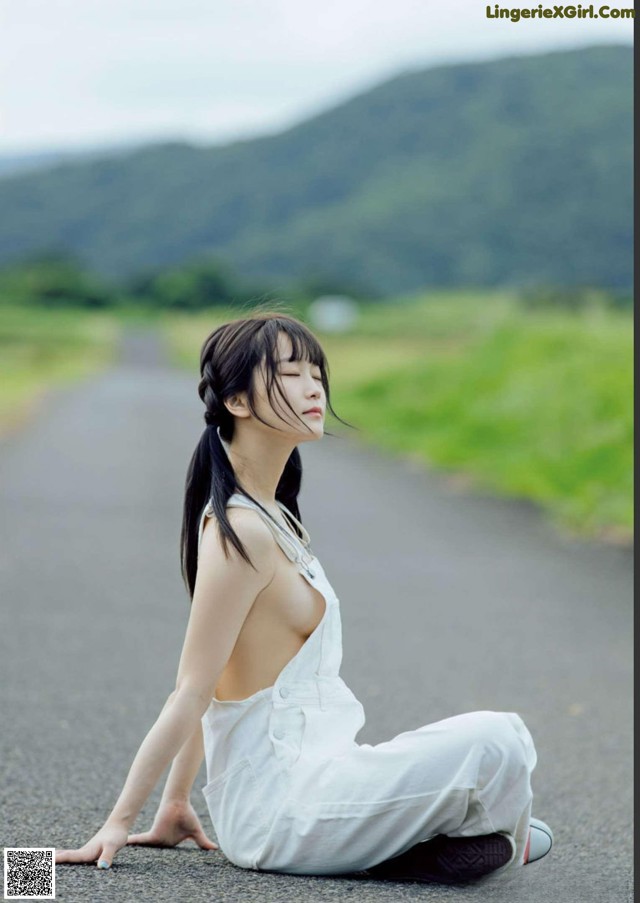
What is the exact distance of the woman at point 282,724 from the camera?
292 centimetres

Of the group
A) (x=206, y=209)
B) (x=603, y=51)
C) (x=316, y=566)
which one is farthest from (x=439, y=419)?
(x=206, y=209)

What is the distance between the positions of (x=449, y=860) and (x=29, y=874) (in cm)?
90

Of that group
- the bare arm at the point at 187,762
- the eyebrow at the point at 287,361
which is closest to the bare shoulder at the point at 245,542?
the eyebrow at the point at 287,361

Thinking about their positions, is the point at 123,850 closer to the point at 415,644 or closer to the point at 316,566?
the point at 316,566

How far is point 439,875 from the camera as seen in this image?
3.04m

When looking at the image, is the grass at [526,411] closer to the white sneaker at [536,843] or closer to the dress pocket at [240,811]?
the dress pocket at [240,811]

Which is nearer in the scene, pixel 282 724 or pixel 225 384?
pixel 282 724

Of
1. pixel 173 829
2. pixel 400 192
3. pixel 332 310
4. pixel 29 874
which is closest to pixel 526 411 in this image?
pixel 173 829

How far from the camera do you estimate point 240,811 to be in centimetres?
304

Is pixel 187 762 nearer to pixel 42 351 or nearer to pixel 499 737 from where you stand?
pixel 499 737

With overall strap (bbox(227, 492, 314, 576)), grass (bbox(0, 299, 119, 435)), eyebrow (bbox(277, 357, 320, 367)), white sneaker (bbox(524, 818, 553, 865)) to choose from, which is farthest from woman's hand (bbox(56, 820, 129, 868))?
grass (bbox(0, 299, 119, 435))

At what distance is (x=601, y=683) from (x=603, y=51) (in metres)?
156

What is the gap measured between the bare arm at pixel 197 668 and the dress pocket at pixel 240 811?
5.3 inches

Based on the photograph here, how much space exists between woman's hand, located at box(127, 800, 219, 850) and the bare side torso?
1.28 feet
